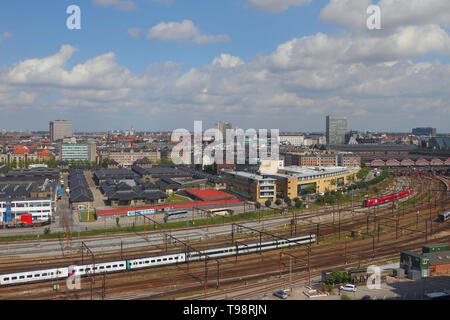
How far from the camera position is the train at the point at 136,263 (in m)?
20.0

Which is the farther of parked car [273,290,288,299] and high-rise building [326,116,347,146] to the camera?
high-rise building [326,116,347,146]

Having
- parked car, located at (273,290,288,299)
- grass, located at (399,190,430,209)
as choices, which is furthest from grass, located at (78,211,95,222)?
grass, located at (399,190,430,209)

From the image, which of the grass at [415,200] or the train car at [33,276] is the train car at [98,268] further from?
the grass at [415,200]

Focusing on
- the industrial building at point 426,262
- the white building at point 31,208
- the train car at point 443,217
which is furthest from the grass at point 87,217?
the train car at point 443,217

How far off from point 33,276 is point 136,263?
5.65 metres

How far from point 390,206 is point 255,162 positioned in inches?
1237

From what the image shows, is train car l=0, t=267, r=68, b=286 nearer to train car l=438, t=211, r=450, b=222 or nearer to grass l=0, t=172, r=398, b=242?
grass l=0, t=172, r=398, b=242

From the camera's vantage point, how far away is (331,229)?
1329 inches

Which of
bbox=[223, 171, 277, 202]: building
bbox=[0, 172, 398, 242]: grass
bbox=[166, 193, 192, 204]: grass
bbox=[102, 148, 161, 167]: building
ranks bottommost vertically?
bbox=[0, 172, 398, 242]: grass

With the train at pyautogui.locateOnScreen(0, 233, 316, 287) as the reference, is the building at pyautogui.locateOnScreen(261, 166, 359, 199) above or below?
above

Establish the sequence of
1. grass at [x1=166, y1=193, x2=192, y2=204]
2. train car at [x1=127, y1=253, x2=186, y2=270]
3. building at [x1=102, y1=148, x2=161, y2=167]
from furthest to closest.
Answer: building at [x1=102, y1=148, x2=161, y2=167] → grass at [x1=166, y1=193, x2=192, y2=204] → train car at [x1=127, y1=253, x2=186, y2=270]

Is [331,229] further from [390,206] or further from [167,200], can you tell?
[167,200]

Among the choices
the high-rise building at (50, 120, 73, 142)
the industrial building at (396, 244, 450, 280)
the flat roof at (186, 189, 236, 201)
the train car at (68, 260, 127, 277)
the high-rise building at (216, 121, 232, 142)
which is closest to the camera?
the train car at (68, 260, 127, 277)

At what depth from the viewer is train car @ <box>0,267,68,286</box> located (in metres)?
19.6
